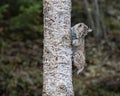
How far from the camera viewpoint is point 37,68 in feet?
27.4

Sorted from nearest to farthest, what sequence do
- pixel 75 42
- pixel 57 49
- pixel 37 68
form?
pixel 57 49, pixel 75 42, pixel 37 68

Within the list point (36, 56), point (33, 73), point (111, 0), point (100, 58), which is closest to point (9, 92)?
point (33, 73)

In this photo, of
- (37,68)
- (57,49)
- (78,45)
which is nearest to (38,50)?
(37,68)

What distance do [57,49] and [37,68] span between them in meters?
4.90

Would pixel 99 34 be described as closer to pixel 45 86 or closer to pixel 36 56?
pixel 36 56

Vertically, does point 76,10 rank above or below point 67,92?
above

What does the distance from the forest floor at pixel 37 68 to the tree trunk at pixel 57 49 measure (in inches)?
152

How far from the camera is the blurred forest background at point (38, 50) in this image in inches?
300

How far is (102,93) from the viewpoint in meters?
7.68

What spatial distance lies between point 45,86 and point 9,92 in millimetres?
3849

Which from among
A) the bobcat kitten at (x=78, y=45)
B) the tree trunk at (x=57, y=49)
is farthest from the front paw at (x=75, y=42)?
the tree trunk at (x=57, y=49)

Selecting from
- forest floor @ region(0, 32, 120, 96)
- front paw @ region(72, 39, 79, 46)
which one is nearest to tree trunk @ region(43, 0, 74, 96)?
front paw @ region(72, 39, 79, 46)

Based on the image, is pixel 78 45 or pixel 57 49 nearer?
pixel 57 49

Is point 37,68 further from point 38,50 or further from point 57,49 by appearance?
point 57,49
